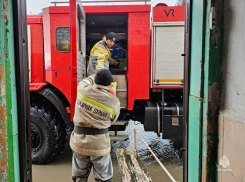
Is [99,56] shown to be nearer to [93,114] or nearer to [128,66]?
[128,66]

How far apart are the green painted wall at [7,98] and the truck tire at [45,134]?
2.21 meters

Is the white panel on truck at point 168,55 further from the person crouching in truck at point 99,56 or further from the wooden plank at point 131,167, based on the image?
the wooden plank at point 131,167

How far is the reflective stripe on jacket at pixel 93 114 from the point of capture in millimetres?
2051

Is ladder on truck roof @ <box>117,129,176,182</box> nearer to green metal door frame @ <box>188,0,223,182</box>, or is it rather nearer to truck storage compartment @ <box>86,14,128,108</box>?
truck storage compartment @ <box>86,14,128,108</box>

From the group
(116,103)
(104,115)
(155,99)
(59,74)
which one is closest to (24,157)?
(104,115)

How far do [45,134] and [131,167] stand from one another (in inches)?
62.6

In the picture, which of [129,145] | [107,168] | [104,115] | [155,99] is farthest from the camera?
[129,145]

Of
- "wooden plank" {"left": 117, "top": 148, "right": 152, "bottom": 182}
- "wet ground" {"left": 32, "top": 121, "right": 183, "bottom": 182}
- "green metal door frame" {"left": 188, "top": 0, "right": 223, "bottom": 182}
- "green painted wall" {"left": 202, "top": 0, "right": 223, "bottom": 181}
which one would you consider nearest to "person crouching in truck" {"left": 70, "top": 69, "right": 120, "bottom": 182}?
"wooden plank" {"left": 117, "top": 148, "right": 152, "bottom": 182}

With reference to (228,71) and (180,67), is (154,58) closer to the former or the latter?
(180,67)

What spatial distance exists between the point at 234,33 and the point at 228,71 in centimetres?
21

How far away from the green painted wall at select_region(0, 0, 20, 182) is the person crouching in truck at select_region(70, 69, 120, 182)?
100 cm

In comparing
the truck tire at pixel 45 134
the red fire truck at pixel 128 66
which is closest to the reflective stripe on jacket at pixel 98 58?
the red fire truck at pixel 128 66

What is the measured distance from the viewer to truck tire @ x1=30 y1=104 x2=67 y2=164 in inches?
125

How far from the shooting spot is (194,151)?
1.28 metres
